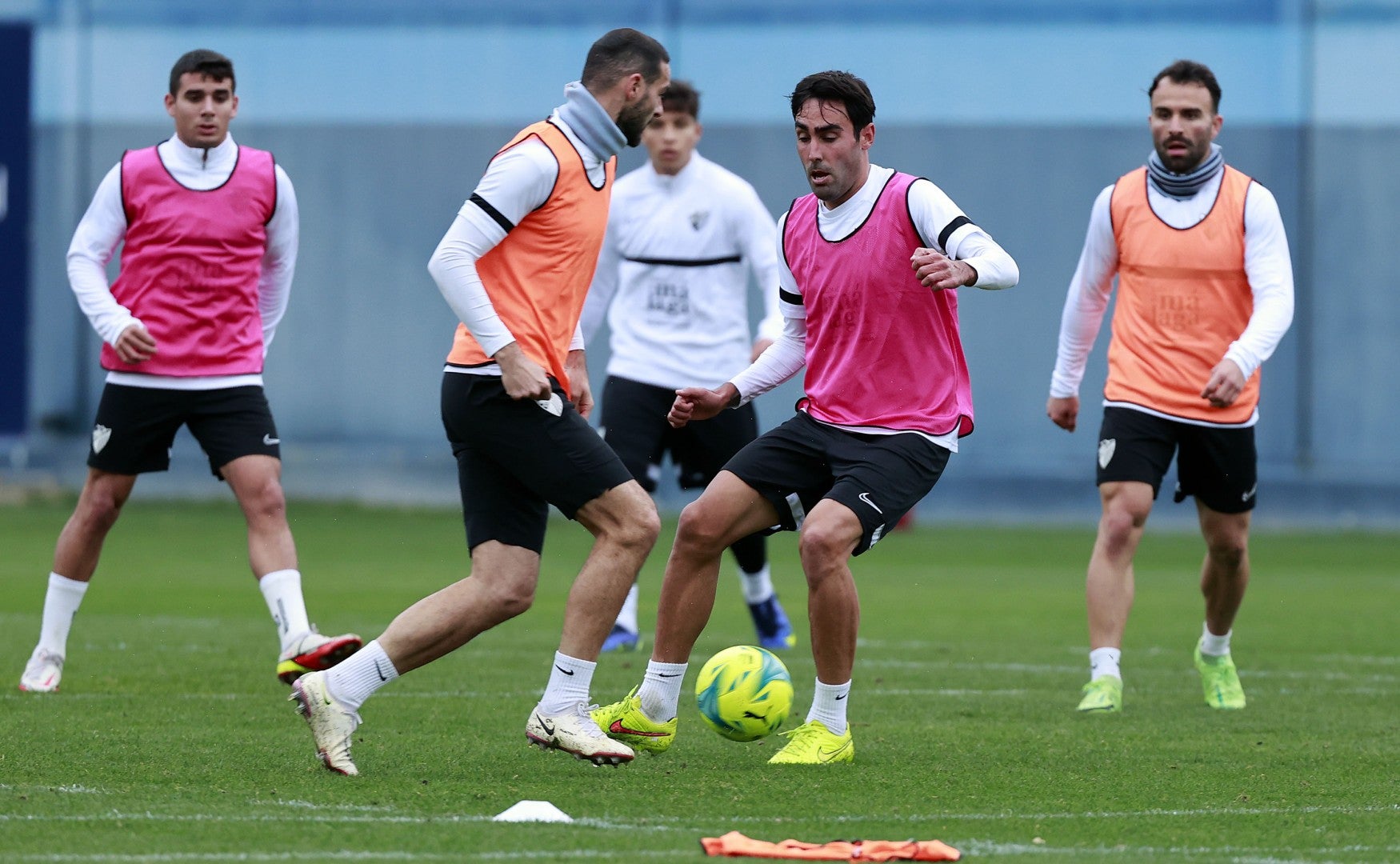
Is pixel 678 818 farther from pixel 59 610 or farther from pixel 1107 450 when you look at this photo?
pixel 59 610

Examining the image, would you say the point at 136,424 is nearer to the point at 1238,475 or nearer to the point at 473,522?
the point at 473,522

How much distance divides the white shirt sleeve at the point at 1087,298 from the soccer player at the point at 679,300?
6.08ft

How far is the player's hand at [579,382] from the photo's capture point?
663cm

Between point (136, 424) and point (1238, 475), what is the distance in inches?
173

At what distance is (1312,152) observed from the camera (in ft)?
68.3

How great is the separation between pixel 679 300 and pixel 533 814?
5.14 metres

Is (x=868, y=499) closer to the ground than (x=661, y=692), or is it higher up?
higher up

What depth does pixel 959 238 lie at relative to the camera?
6.08m

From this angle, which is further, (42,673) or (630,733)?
(42,673)

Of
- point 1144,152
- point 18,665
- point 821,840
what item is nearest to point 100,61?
point 1144,152

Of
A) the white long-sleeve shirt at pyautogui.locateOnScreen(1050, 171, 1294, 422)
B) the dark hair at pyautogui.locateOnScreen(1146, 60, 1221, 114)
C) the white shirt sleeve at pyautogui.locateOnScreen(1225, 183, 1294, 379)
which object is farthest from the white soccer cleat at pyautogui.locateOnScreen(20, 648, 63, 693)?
the dark hair at pyautogui.locateOnScreen(1146, 60, 1221, 114)

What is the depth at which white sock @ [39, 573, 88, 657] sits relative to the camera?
25.8 feet

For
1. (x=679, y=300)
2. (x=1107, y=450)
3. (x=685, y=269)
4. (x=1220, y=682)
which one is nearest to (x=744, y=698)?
(x=1107, y=450)

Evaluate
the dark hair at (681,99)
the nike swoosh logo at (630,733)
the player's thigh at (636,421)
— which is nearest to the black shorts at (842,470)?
the nike swoosh logo at (630,733)
